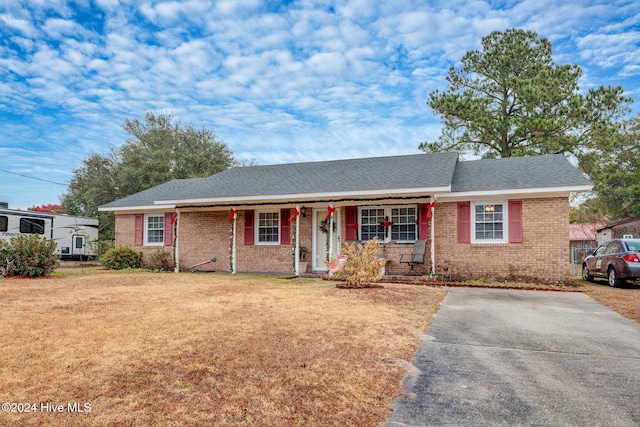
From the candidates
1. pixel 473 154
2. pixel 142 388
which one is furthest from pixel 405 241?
pixel 473 154

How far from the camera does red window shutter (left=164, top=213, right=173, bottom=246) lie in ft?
55.6

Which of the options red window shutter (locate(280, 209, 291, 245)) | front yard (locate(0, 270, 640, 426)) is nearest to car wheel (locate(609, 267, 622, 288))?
front yard (locate(0, 270, 640, 426))

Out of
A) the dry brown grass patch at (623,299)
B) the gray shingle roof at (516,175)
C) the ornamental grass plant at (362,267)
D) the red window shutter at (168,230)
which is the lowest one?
the dry brown grass patch at (623,299)

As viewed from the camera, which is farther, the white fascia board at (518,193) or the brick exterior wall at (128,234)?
the brick exterior wall at (128,234)

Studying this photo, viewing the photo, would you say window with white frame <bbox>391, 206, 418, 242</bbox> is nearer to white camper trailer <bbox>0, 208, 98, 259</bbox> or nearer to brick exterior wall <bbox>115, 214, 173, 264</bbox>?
brick exterior wall <bbox>115, 214, 173, 264</bbox>

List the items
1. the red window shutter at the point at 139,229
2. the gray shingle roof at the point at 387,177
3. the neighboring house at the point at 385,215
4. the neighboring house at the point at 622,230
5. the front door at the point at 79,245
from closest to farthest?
the neighboring house at the point at 385,215 → the gray shingle roof at the point at 387,177 → the red window shutter at the point at 139,229 → the neighboring house at the point at 622,230 → the front door at the point at 79,245

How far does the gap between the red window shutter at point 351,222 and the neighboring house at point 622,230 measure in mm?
12981

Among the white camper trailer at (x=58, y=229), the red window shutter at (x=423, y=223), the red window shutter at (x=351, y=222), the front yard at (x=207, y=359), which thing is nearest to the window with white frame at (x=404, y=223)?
the red window shutter at (x=423, y=223)

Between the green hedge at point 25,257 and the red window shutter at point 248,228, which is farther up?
the red window shutter at point 248,228

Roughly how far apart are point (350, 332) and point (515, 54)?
72.7 ft

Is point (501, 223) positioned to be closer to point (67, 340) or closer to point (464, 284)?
point (464, 284)

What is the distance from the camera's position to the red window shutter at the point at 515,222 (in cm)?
1188

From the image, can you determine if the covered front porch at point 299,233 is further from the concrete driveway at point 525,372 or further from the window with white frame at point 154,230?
the concrete driveway at point 525,372

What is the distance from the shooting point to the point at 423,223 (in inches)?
512
